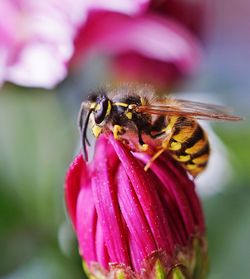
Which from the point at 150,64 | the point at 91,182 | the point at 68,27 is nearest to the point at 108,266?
the point at 91,182

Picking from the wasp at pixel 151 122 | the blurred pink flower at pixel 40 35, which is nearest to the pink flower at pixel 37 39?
the blurred pink flower at pixel 40 35

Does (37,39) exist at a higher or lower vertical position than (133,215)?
higher

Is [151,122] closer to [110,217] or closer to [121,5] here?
[110,217]

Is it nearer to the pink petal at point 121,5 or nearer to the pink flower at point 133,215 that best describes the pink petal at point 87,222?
the pink flower at point 133,215

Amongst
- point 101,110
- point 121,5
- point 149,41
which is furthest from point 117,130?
point 149,41

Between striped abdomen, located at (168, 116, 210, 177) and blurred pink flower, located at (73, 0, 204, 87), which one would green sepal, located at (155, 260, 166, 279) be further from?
blurred pink flower, located at (73, 0, 204, 87)

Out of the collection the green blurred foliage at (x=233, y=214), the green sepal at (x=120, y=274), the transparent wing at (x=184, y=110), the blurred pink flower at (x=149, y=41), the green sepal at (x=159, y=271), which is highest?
the blurred pink flower at (x=149, y=41)

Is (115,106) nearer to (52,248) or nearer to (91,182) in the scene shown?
(91,182)

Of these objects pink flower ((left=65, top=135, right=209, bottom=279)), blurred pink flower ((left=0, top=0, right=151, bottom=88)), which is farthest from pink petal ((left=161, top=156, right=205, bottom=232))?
blurred pink flower ((left=0, top=0, right=151, bottom=88))
